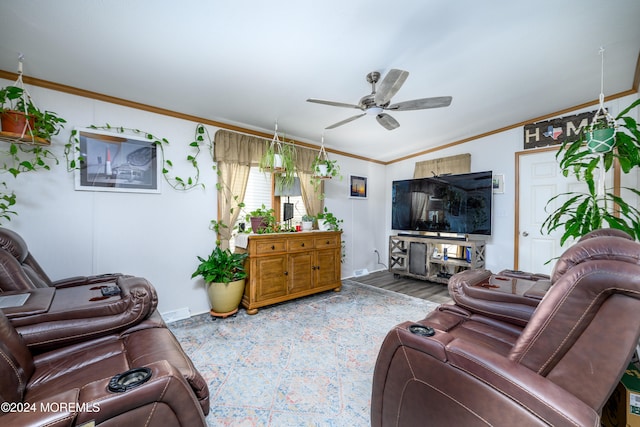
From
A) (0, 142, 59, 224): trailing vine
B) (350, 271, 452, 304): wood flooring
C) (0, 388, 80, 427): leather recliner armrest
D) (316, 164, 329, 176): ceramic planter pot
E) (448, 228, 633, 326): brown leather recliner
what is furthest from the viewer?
(350, 271, 452, 304): wood flooring

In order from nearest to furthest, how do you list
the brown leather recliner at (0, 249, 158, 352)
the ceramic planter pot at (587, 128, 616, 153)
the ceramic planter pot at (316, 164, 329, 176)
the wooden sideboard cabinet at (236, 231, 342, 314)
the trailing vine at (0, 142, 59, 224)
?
the brown leather recliner at (0, 249, 158, 352) → the ceramic planter pot at (587, 128, 616, 153) → the trailing vine at (0, 142, 59, 224) → the wooden sideboard cabinet at (236, 231, 342, 314) → the ceramic planter pot at (316, 164, 329, 176)

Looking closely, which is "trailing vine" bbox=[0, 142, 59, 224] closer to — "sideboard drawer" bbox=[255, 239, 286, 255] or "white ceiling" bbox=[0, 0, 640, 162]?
"white ceiling" bbox=[0, 0, 640, 162]

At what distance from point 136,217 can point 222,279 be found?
1.10m

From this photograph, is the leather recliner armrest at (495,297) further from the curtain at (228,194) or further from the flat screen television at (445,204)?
the curtain at (228,194)

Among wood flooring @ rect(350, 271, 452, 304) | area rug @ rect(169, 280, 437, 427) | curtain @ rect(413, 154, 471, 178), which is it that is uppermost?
curtain @ rect(413, 154, 471, 178)

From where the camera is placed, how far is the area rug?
155 centimetres

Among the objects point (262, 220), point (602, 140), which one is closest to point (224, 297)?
point (262, 220)

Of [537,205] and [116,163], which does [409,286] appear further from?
[116,163]

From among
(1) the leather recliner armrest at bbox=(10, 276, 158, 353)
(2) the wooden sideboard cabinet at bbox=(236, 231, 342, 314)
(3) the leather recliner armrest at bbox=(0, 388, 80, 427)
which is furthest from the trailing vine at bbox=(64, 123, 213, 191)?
(3) the leather recliner armrest at bbox=(0, 388, 80, 427)

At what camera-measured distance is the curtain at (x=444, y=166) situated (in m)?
4.15

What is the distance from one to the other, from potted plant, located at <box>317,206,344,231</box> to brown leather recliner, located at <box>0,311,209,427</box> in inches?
114

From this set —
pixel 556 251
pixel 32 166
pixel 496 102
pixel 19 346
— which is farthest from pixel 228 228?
pixel 556 251

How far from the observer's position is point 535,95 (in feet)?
9.34

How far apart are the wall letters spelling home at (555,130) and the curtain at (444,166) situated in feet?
2.58
